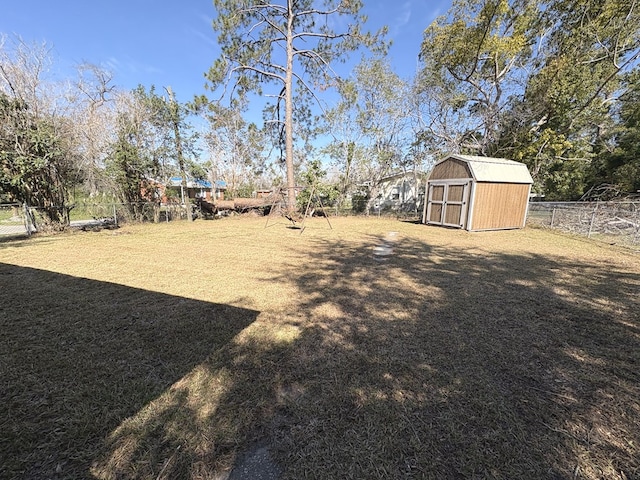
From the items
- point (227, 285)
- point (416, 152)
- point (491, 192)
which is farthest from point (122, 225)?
point (416, 152)

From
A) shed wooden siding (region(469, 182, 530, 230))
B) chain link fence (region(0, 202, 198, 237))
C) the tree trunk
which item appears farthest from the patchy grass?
the tree trunk

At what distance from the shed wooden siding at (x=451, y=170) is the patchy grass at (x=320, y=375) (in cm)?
710

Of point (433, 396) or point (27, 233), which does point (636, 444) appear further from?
point (27, 233)

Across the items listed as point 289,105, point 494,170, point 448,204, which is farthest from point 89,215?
point 494,170

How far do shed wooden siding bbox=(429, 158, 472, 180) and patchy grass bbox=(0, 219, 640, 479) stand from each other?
23.3 feet

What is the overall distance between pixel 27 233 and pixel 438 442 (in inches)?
478

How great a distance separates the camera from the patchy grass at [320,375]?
1505 millimetres

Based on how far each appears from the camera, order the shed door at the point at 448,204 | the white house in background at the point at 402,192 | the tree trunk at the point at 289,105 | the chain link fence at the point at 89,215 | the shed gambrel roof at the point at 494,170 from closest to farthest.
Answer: the chain link fence at the point at 89,215
the shed gambrel roof at the point at 494,170
the shed door at the point at 448,204
the tree trunk at the point at 289,105
the white house in background at the point at 402,192

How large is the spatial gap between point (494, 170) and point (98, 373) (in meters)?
13.0

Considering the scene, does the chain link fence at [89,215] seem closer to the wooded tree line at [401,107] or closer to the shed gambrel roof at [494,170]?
the wooded tree line at [401,107]

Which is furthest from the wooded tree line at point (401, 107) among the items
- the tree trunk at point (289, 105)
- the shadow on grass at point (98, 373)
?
the shadow on grass at point (98, 373)

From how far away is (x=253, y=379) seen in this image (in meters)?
2.11

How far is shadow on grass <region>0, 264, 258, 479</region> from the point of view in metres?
1.51

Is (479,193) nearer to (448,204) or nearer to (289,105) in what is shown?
(448,204)
